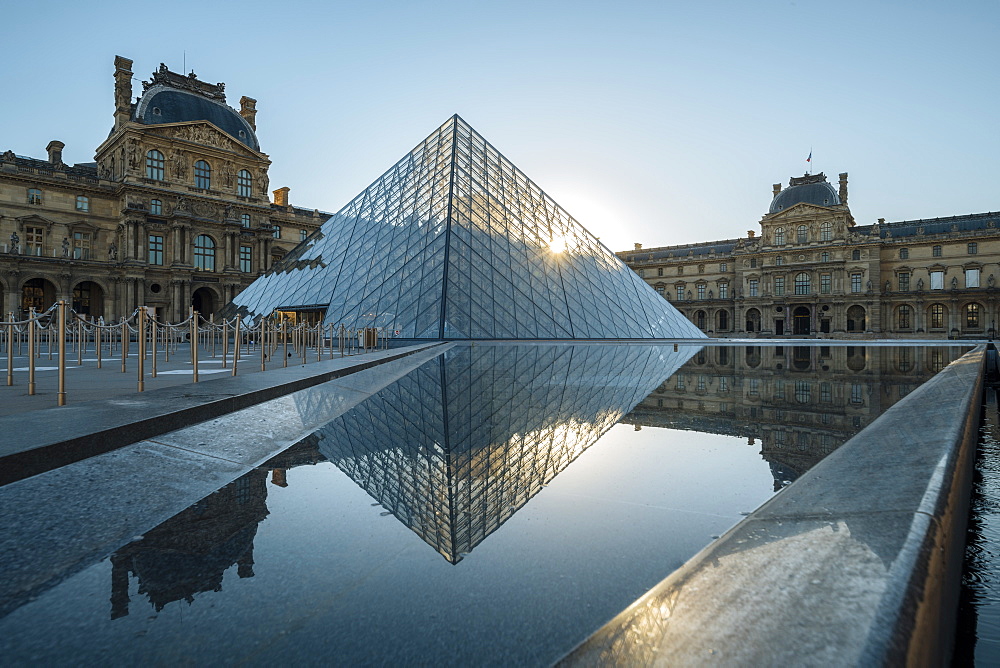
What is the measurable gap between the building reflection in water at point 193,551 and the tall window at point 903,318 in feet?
201

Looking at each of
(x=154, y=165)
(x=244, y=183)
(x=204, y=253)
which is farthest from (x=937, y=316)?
(x=154, y=165)

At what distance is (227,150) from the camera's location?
121 ft

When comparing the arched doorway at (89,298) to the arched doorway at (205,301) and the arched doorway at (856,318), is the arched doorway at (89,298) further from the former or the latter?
the arched doorway at (856,318)

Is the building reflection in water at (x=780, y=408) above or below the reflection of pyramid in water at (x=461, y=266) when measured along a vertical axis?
below

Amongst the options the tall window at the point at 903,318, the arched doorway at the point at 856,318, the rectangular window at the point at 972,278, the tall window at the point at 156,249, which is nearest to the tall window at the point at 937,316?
the tall window at the point at 903,318

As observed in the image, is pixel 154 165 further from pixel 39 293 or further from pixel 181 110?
pixel 39 293

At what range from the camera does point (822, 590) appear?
108 cm

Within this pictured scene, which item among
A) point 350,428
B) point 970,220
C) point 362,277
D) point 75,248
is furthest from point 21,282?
point 970,220

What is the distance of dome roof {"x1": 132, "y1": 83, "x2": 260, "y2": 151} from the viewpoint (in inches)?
1394

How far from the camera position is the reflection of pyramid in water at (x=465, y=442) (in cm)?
229

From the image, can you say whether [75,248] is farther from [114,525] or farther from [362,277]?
[114,525]

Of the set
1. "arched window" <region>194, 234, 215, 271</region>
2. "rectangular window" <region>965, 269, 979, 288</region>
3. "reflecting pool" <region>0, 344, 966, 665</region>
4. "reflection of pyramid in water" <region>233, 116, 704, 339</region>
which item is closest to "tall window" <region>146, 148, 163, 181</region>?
"arched window" <region>194, 234, 215, 271</region>

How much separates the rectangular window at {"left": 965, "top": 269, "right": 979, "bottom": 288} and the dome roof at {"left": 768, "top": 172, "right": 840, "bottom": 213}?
12.2m

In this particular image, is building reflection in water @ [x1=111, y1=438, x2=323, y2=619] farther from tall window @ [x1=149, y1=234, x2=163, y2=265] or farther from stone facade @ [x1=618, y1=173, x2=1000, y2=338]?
stone facade @ [x1=618, y1=173, x2=1000, y2=338]
